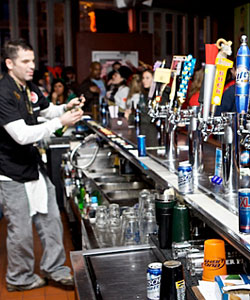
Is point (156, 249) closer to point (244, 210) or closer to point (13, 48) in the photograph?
Answer: point (244, 210)

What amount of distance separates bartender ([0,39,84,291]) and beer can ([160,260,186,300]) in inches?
82.2

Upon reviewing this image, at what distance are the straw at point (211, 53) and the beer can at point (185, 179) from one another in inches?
19.8

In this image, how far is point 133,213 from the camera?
2.85 metres

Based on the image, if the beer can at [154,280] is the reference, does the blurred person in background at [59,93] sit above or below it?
above

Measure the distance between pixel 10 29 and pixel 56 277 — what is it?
1139cm

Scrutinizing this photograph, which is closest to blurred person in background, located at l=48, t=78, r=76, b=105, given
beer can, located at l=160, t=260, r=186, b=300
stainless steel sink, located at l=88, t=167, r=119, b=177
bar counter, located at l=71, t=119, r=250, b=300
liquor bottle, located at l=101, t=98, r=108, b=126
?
liquor bottle, located at l=101, t=98, r=108, b=126

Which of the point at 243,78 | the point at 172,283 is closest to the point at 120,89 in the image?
the point at 243,78

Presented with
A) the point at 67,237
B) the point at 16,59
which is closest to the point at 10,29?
the point at 67,237

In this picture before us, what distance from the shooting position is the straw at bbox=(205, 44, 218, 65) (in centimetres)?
243

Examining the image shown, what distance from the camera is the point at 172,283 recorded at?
5.47 ft

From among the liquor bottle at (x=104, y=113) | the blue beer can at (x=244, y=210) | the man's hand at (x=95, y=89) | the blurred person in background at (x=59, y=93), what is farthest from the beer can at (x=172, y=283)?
the man's hand at (x=95, y=89)

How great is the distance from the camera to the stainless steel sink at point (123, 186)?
4225 millimetres

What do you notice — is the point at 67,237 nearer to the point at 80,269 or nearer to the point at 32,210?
the point at 32,210

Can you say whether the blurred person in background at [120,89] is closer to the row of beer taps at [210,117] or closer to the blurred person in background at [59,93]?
the blurred person in background at [59,93]
